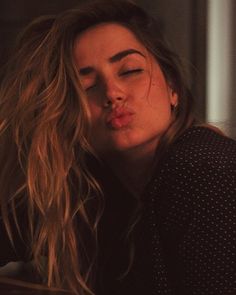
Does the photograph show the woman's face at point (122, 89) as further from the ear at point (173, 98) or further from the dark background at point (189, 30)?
the dark background at point (189, 30)

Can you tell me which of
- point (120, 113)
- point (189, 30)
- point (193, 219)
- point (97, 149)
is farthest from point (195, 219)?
point (189, 30)

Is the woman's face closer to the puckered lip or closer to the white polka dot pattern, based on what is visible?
the puckered lip

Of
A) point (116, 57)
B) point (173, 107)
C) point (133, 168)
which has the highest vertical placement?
A: point (116, 57)

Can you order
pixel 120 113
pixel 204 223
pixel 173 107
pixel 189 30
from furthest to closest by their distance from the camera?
pixel 189 30, pixel 173 107, pixel 120 113, pixel 204 223

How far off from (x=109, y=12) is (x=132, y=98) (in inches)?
7.9

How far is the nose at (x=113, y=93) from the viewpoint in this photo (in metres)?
0.94

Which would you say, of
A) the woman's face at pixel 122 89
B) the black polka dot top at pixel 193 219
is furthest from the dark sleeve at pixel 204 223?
the woman's face at pixel 122 89

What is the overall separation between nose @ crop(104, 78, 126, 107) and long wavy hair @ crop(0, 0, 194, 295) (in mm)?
51

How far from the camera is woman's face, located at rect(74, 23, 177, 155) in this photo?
37.0 inches

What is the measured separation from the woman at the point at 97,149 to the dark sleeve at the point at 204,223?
1cm

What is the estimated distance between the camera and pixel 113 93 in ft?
3.09

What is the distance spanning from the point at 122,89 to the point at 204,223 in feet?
0.91

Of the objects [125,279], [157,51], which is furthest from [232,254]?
[157,51]

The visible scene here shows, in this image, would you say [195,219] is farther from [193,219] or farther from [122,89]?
[122,89]
